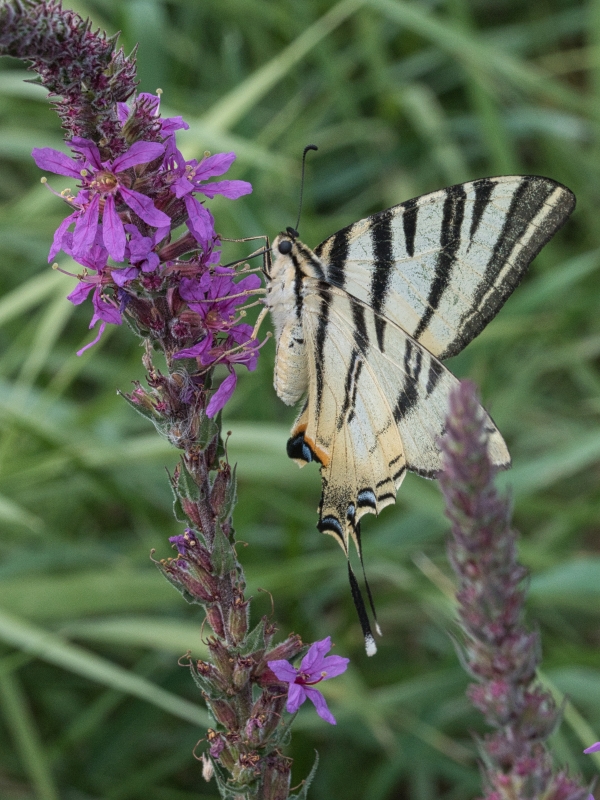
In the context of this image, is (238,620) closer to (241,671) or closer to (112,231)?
(241,671)

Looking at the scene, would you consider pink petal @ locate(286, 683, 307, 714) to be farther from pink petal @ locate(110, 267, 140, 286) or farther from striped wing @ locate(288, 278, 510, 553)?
pink petal @ locate(110, 267, 140, 286)

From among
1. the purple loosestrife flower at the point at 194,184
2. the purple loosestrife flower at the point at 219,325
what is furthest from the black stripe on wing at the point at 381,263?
the purple loosestrife flower at the point at 194,184

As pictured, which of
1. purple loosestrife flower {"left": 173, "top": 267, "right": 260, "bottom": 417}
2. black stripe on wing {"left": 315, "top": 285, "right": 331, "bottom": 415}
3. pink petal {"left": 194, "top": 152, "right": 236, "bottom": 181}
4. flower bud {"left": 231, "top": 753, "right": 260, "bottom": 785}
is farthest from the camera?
black stripe on wing {"left": 315, "top": 285, "right": 331, "bottom": 415}

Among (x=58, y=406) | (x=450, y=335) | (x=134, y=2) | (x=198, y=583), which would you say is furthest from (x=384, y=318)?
(x=134, y=2)

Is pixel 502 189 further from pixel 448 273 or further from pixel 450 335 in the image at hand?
pixel 450 335

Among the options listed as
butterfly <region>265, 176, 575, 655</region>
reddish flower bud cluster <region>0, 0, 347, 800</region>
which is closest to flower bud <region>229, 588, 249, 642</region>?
reddish flower bud cluster <region>0, 0, 347, 800</region>

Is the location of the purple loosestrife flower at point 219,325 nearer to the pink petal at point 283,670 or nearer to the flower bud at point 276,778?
the pink petal at point 283,670
